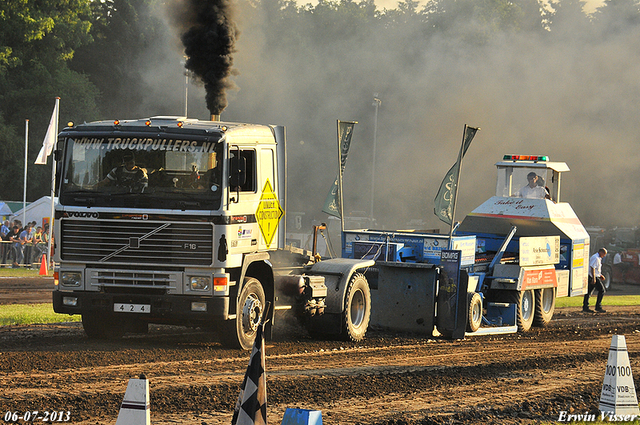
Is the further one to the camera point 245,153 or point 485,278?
point 485,278

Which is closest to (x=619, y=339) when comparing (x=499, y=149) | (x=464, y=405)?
(x=464, y=405)

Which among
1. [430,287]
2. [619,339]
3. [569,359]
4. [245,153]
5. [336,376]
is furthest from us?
[430,287]

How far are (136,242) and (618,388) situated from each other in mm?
6033

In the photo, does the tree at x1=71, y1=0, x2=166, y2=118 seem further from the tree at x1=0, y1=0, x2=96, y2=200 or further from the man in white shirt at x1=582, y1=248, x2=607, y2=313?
the man in white shirt at x1=582, y1=248, x2=607, y2=313

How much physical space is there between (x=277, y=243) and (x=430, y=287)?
10.9 ft

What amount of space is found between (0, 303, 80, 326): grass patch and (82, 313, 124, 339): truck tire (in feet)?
9.94

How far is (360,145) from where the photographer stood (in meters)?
60.2

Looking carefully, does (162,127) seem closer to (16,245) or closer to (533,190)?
(533,190)

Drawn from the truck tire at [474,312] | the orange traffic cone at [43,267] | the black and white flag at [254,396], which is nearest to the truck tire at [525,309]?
the truck tire at [474,312]

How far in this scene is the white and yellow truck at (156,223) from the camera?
10.4 metres

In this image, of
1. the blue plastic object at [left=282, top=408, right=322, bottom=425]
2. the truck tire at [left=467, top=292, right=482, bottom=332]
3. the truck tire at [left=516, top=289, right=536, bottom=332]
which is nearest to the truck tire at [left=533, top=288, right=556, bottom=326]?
the truck tire at [left=516, top=289, right=536, bottom=332]

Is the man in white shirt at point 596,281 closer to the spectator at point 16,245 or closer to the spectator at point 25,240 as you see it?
the spectator at point 25,240

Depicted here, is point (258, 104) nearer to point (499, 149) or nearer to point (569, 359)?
point (499, 149)

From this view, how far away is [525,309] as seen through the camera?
54.6 ft
